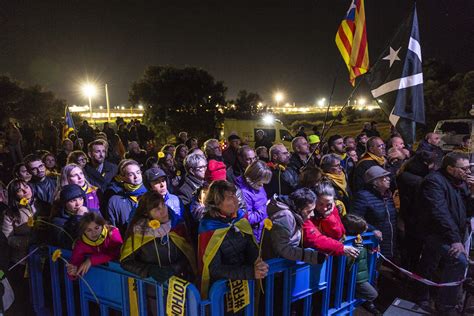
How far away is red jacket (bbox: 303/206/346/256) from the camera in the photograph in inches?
131

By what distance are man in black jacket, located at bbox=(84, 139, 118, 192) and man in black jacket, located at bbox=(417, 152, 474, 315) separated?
4.75 meters

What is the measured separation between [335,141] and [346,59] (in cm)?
163

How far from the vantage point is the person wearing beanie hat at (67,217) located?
3648 millimetres

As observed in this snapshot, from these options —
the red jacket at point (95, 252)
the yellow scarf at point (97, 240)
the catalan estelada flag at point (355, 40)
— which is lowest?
the red jacket at point (95, 252)

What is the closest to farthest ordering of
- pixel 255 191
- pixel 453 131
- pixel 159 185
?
pixel 159 185 < pixel 255 191 < pixel 453 131

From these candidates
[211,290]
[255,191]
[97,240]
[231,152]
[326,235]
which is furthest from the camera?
[231,152]

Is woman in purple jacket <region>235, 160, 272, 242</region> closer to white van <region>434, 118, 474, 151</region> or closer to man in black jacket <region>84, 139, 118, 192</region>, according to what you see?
man in black jacket <region>84, 139, 118, 192</region>

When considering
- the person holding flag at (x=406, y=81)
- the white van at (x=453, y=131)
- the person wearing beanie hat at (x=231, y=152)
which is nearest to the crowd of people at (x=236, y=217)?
the person holding flag at (x=406, y=81)

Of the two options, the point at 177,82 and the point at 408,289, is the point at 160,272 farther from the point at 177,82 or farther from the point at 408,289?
the point at 177,82

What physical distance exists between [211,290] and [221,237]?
45 cm

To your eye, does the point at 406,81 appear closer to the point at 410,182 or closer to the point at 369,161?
the point at 369,161

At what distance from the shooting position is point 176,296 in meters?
2.59

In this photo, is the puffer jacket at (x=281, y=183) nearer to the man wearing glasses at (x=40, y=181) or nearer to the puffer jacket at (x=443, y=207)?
the puffer jacket at (x=443, y=207)

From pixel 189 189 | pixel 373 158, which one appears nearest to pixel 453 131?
pixel 373 158
